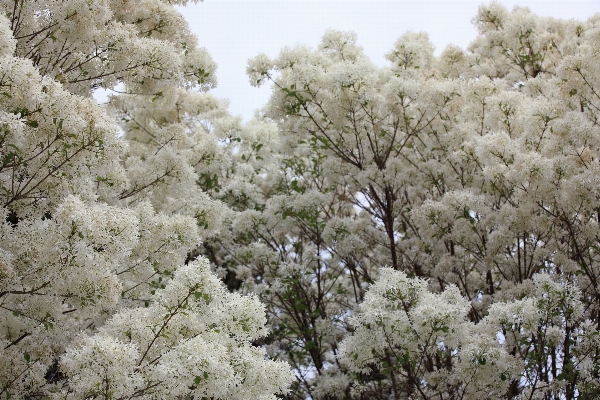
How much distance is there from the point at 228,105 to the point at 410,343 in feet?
27.0

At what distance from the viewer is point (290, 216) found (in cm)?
952

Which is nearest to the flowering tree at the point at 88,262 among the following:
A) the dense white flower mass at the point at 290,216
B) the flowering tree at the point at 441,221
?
the dense white flower mass at the point at 290,216

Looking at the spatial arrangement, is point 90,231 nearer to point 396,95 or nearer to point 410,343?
point 410,343

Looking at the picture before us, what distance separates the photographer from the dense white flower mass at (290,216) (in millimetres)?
Result: 4695

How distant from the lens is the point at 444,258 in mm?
8750

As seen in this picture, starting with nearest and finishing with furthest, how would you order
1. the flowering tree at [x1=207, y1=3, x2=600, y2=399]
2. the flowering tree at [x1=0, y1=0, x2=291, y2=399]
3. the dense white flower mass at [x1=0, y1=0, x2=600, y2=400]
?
1. the flowering tree at [x1=0, y1=0, x2=291, y2=399]
2. the dense white flower mass at [x1=0, y1=0, x2=600, y2=400]
3. the flowering tree at [x1=207, y1=3, x2=600, y2=399]

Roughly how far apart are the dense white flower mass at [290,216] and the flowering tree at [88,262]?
0.02m

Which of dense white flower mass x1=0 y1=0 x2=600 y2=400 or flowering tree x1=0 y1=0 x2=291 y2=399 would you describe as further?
dense white flower mass x1=0 y1=0 x2=600 y2=400

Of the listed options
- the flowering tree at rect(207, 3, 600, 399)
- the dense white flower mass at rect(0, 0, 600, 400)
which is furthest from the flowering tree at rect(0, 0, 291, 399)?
the flowering tree at rect(207, 3, 600, 399)

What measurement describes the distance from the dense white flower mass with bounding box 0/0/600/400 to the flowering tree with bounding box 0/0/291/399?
0.02 m

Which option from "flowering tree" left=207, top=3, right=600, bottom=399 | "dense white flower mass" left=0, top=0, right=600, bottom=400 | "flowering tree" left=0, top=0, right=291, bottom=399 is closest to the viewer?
"flowering tree" left=0, top=0, right=291, bottom=399

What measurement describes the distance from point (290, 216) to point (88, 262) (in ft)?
17.4

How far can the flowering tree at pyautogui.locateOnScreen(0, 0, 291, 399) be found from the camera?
4.36 m

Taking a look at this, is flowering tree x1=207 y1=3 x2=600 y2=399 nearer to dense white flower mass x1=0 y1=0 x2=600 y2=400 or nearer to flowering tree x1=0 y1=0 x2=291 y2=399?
dense white flower mass x1=0 y1=0 x2=600 y2=400
